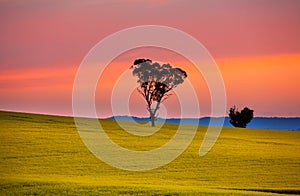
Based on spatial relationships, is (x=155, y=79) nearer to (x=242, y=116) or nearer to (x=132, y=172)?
(x=132, y=172)

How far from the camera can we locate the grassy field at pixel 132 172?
111 feet

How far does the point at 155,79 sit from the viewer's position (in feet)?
278

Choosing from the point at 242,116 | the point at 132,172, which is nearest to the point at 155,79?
the point at 132,172

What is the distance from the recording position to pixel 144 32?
58.9m

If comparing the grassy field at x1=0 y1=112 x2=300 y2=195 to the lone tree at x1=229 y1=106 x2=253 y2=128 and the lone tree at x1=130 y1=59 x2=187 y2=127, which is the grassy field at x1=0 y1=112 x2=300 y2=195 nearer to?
the lone tree at x1=130 y1=59 x2=187 y2=127

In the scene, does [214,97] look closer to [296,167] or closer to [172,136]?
[172,136]

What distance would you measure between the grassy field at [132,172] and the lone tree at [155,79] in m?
20.5

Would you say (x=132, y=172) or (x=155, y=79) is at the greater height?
(x=155, y=79)

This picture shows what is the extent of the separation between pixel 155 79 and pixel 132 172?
139 ft

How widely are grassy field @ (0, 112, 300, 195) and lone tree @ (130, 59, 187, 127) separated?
67.3 ft

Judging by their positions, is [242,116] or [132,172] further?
[242,116]

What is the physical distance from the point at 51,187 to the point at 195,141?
2958 centimetres

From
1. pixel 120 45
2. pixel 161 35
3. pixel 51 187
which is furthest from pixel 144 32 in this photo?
pixel 51 187

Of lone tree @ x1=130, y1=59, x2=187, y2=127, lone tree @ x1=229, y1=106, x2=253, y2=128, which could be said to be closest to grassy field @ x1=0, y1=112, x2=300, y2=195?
lone tree @ x1=130, y1=59, x2=187, y2=127
